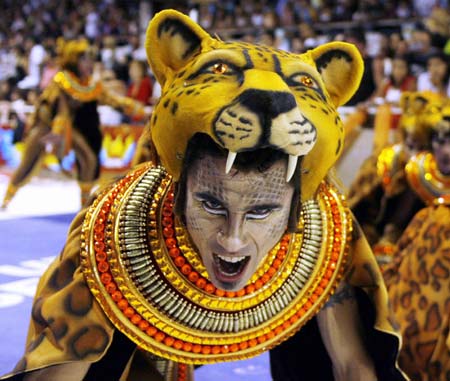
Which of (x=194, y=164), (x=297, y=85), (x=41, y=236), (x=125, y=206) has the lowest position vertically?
(x=41, y=236)

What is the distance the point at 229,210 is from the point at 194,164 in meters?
0.07

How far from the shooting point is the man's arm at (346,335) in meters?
1.12

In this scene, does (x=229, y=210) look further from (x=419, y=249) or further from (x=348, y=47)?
(x=419, y=249)

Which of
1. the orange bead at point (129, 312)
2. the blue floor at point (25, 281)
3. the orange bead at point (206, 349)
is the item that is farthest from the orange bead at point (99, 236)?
the blue floor at point (25, 281)

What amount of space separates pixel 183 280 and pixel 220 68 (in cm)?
31

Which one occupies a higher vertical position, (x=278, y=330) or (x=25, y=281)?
(x=278, y=330)

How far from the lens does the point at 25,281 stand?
9.49 ft

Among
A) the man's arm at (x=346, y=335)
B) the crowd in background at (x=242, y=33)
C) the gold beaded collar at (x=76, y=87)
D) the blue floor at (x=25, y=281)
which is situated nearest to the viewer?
the man's arm at (x=346, y=335)

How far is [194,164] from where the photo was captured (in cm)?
89

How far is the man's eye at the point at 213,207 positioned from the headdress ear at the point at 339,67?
219 mm

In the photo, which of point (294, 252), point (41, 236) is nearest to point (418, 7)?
point (41, 236)

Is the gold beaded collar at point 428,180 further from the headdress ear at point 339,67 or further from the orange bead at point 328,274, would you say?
the headdress ear at point 339,67

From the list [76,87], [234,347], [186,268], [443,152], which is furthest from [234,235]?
[76,87]

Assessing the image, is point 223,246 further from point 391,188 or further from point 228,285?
point 391,188
